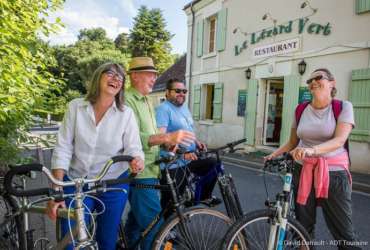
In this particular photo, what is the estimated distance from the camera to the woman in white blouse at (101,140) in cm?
211

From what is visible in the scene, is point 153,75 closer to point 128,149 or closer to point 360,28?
point 128,149

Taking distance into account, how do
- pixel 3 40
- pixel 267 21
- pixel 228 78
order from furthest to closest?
pixel 228 78, pixel 267 21, pixel 3 40

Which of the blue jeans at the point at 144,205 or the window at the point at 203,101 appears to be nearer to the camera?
the blue jeans at the point at 144,205

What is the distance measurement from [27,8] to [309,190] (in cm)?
301

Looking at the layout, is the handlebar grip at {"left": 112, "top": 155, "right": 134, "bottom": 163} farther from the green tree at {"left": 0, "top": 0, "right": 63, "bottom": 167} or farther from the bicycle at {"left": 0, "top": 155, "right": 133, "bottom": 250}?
the green tree at {"left": 0, "top": 0, "right": 63, "bottom": 167}

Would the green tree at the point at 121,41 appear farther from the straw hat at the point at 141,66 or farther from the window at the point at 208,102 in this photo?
the straw hat at the point at 141,66

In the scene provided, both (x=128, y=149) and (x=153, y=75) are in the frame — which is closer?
(x=128, y=149)

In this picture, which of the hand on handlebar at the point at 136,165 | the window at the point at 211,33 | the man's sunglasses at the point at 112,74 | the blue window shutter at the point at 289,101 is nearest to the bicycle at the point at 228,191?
the hand on handlebar at the point at 136,165

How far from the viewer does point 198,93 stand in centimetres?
1417

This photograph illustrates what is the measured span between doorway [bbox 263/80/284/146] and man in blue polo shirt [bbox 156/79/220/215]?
26.3 feet

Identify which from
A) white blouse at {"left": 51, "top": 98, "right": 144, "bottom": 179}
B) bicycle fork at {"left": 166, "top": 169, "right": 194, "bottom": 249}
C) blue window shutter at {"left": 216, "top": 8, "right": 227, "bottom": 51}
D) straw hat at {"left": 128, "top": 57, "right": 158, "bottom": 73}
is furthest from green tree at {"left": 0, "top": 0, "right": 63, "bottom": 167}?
blue window shutter at {"left": 216, "top": 8, "right": 227, "bottom": 51}

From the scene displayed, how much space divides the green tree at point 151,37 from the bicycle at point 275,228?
34322 mm

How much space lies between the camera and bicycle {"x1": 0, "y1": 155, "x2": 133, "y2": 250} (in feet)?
5.61

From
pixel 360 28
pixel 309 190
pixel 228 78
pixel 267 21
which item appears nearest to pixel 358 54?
pixel 360 28
